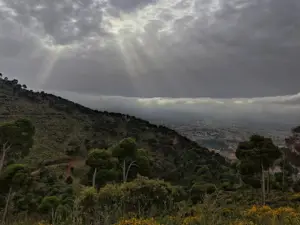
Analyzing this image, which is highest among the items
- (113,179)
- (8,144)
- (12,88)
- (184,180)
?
(12,88)

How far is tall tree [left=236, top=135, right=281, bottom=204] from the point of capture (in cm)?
2935

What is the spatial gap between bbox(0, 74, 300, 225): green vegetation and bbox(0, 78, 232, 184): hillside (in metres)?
0.24

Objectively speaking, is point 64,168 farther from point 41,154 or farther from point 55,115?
point 55,115

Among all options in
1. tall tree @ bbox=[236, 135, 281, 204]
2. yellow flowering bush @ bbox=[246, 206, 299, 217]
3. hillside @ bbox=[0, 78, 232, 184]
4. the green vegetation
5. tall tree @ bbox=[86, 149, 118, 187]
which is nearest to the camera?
yellow flowering bush @ bbox=[246, 206, 299, 217]

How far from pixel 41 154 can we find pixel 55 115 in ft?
95.8

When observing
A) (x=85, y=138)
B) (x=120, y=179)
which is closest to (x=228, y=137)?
(x=85, y=138)

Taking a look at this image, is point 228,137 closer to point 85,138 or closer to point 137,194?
point 85,138

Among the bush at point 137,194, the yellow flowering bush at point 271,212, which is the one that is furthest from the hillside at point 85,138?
the yellow flowering bush at point 271,212

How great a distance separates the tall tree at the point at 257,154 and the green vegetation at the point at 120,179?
0.28 feet

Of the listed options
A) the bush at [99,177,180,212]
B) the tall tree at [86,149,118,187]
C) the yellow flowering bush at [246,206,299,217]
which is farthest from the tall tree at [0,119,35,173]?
the yellow flowering bush at [246,206,299,217]

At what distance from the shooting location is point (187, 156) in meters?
65.9

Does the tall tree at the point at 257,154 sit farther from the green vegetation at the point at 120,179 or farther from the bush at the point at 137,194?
the bush at the point at 137,194

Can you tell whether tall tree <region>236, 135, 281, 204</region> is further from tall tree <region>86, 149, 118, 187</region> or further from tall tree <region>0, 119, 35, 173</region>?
tall tree <region>0, 119, 35, 173</region>

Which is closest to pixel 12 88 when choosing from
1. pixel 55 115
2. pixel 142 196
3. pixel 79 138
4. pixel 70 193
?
pixel 55 115
